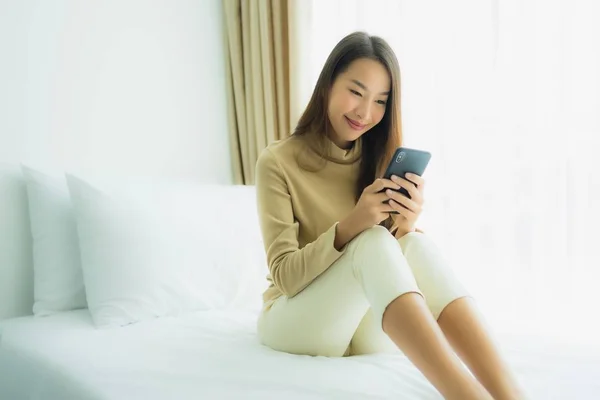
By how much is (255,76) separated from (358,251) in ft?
4.48

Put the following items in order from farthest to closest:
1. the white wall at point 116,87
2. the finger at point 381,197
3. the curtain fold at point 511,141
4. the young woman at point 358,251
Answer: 1. the white wall at point 116,87
2. the curtain fold at point 511,141
3. the finger at point 381,197
4. the young woman at point 358,251

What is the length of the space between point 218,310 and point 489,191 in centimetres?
90

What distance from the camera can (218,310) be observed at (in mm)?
1772

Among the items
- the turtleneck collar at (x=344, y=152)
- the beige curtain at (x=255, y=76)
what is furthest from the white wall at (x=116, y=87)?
the turtleneck collar at (x=344, y=152)

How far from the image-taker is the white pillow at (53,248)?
67.1 inches

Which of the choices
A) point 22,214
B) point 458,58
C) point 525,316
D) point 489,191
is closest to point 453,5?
point 458,58

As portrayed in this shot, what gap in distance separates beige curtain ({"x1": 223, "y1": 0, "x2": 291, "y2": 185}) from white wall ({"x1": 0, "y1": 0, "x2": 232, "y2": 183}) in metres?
0.05

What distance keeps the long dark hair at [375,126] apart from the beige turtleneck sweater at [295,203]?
0.03m

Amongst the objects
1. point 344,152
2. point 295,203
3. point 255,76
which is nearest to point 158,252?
point 295,203

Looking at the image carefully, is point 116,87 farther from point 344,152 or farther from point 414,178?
point 414,178

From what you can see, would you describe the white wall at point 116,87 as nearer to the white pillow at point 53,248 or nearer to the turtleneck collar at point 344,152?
the white pillow at point 53,248

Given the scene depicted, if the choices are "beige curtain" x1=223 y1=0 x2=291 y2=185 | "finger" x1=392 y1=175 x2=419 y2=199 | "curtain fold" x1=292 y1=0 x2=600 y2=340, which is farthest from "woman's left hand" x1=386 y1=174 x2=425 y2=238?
"beige curtain" x1=223 y1=0 x2=291 y2=185

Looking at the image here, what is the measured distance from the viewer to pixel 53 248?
172cm

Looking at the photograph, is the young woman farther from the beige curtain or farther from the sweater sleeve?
the beige curtain
